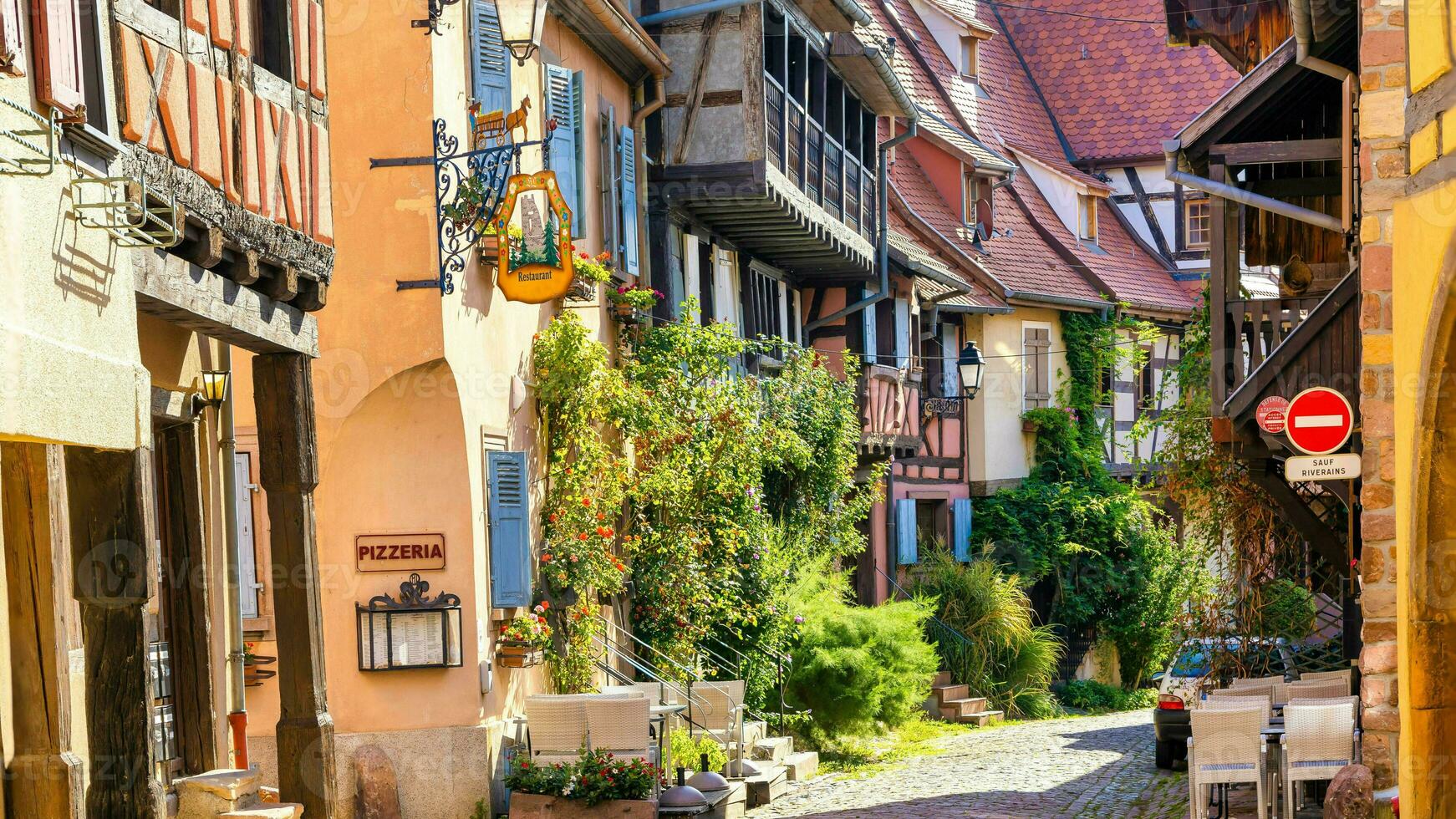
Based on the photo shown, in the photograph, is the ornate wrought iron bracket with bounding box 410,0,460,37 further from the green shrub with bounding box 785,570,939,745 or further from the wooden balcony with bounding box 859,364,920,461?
the wooden balcony with bounding box 859,364,920,461

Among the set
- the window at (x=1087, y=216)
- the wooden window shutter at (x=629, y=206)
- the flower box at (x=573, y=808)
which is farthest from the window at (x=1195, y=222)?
the flower box at (x=573, y=808)

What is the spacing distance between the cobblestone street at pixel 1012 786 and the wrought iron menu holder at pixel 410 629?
274cm

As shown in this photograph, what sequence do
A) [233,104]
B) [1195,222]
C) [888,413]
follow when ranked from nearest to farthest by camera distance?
[233,104], [888,413], [1195,222]

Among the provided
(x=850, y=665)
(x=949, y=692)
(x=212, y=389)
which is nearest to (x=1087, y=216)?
(x=949, y=692)

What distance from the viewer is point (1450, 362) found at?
21.8 feet

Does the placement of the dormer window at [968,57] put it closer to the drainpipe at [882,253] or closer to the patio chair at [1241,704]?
the drainpipe at [882,253]

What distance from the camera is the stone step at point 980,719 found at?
22.0 m

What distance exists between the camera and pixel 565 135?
1440cm

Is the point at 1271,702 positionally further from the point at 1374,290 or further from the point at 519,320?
the point at 519,320

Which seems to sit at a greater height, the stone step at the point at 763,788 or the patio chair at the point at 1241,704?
the patio chair at the point at 1241,704

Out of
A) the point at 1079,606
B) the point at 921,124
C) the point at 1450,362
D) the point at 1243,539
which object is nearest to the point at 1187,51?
the point at 921,124

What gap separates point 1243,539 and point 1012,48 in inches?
879

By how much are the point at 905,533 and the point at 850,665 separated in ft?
29.8

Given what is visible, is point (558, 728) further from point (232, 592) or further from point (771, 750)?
point (771, 750)
